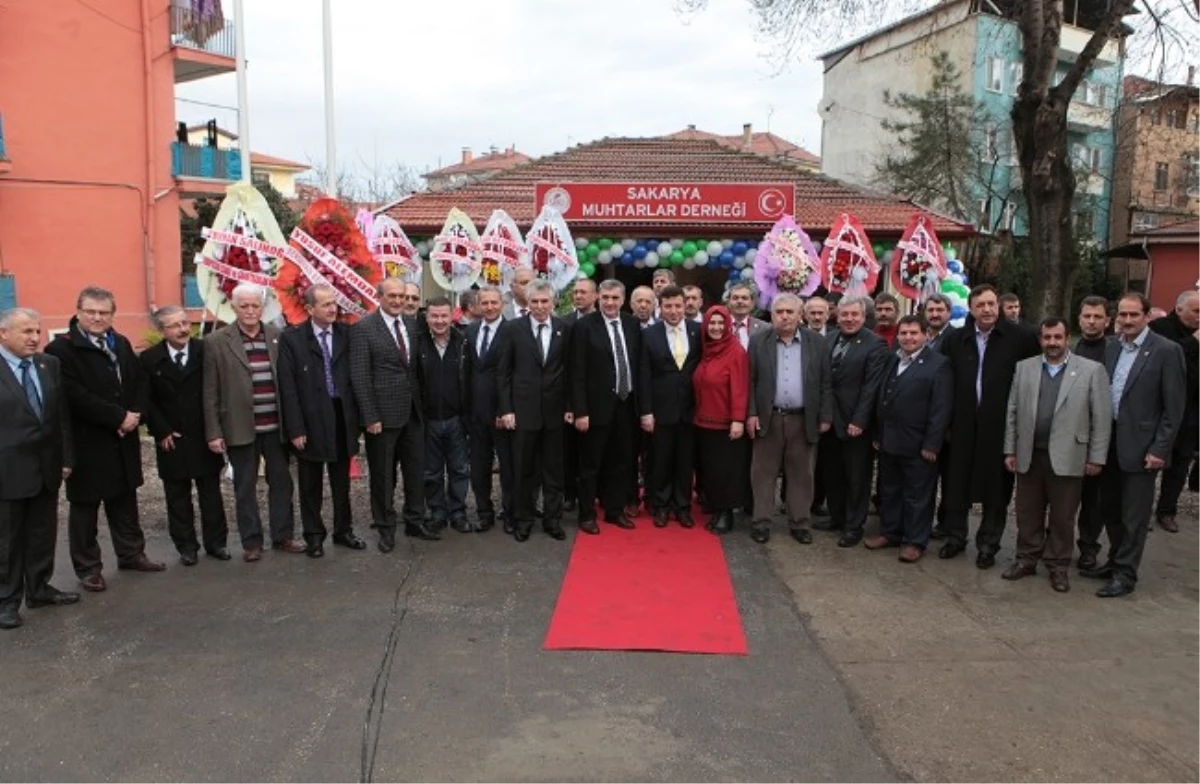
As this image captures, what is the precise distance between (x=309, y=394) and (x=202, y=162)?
18066 mm

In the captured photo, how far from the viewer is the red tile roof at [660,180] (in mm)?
15258

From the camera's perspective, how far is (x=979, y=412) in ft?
18.3

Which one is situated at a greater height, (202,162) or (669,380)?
(202,162)

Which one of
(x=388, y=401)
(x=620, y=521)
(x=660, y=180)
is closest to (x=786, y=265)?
(x=620, y=521)

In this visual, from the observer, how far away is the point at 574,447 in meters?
6.47

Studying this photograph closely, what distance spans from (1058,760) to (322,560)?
14.1 feet

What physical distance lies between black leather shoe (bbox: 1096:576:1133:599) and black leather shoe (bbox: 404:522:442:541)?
4287 mm

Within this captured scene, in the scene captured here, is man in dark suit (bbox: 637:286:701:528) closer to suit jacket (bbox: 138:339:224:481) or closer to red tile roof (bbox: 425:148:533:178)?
suit jacket (bbox: 138:339:224:481)

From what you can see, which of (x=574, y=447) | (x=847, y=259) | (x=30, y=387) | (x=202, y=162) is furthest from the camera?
(x=202, y=162)

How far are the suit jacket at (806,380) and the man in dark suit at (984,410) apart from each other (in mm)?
833

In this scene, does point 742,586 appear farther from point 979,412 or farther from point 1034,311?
point 1034,311

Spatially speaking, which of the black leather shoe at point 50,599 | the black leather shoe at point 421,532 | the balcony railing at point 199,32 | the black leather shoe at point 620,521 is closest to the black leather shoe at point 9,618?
the black leather shoe at point 50,599

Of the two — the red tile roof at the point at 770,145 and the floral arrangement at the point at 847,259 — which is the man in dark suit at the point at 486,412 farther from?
the red tile roof at the point at 770,145

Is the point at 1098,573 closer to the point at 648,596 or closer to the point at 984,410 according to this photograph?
the point at 984,410
